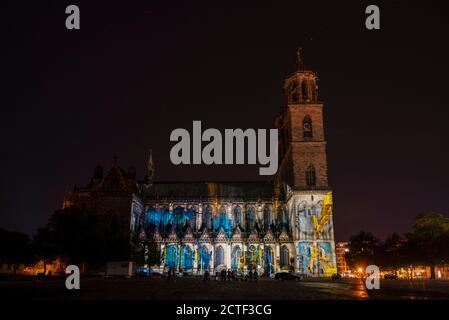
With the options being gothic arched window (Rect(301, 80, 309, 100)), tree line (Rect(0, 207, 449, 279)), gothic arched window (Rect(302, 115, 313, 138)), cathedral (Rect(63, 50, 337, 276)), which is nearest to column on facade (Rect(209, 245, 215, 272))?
cathedral (Rect(63, 50, 337, 276))

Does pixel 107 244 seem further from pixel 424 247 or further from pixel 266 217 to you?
pixel 424 247

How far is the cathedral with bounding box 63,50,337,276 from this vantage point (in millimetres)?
76562

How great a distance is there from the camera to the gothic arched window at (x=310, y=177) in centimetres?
7825

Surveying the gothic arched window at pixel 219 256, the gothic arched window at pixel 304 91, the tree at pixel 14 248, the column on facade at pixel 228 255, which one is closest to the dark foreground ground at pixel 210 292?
the column on facade at pixel 228 255

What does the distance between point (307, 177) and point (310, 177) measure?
54cm

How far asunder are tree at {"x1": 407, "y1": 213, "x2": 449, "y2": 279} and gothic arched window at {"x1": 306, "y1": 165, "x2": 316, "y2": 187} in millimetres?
22609

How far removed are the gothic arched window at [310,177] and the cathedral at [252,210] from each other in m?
0.18

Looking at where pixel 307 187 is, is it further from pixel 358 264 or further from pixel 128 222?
pixel 358 264

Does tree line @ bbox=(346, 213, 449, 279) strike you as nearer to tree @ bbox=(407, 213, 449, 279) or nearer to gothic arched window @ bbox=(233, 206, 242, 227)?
tree @ bbox=(407, 213, 449, 279)

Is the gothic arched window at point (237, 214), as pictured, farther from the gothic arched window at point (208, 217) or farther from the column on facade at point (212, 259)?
the column on facade at point (212, 259)

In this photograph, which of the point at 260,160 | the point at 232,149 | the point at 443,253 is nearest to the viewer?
the point at 232,149
